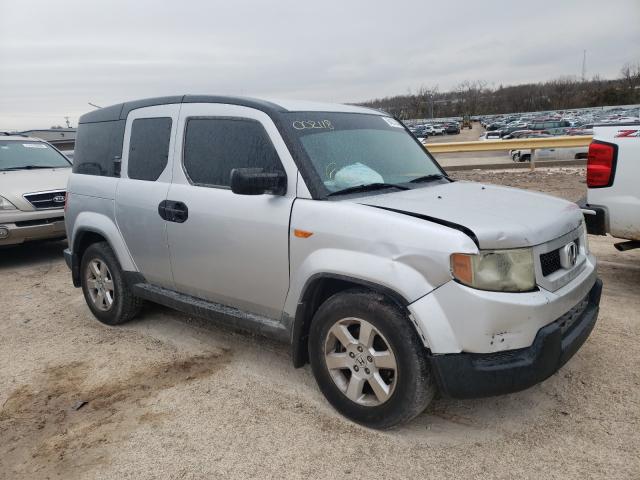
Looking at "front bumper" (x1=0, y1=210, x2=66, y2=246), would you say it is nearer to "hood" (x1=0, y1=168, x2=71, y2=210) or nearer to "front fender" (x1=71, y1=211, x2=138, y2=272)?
"hood" (x1=0, y1=168, x2=71, y2=210)

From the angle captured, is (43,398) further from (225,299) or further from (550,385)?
(550,385)

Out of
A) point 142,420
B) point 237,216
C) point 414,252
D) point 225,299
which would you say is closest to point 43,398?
point 142,420

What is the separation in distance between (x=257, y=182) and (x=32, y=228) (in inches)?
211

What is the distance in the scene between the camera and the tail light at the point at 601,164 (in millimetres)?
4617

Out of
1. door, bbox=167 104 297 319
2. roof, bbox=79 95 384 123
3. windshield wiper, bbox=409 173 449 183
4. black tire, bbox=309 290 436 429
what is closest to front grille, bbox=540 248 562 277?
black tire, bbox=309 290 436 429

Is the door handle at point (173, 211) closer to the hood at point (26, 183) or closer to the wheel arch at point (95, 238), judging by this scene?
the wheel arch at point (95, 238)

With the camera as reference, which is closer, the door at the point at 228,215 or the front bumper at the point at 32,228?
the door at the point at 228,215

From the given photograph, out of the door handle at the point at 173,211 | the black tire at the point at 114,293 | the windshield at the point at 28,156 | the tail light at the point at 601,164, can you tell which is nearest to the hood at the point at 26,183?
the windshield at the point at 28,156

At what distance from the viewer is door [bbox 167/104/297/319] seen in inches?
128

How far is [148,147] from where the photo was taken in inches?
163

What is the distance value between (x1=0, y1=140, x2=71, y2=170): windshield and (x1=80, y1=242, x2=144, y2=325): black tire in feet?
14.3

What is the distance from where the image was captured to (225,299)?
365 cm

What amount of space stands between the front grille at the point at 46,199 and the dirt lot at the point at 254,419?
3.20 metres

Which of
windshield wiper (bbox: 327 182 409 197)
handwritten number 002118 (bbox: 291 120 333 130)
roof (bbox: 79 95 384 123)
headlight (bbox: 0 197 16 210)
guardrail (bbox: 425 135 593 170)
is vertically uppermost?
roof (bbox: 79 95 384 123)
